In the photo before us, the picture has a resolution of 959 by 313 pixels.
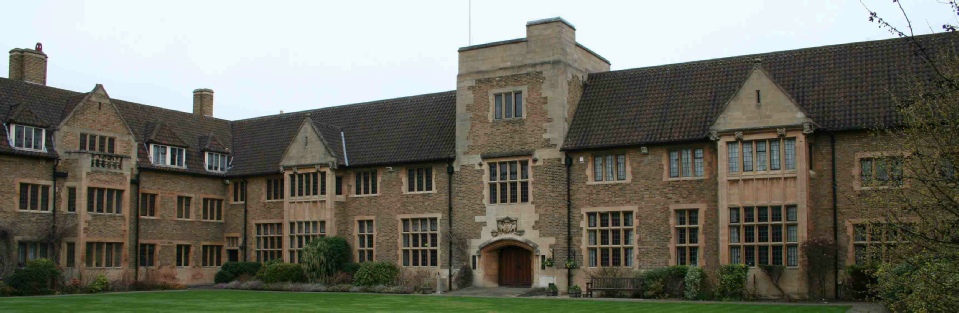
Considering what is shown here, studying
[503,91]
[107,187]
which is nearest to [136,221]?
[107,187]

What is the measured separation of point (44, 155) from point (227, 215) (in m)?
9.68

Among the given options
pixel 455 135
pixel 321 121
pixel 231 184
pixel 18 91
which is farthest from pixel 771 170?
pixel 18 91

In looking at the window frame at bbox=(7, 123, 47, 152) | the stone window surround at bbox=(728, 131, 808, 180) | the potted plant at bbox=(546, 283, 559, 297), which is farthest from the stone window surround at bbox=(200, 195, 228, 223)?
the stone window surround at bbox=(728, 131, 808, 180)

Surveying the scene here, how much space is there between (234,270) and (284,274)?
12.2 ft

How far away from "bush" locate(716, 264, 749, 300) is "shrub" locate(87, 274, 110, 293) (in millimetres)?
22245

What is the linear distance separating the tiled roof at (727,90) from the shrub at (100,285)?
18038 millimetres

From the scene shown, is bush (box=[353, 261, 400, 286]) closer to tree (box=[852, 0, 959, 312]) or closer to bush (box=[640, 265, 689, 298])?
bush (box=[640, 265, 689, 298])

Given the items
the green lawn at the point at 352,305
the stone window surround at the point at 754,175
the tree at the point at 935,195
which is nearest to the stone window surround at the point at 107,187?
the green lawn at the point at 352,305

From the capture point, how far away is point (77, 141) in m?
37.2

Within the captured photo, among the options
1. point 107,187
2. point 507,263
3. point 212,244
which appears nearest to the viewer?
point 507,263

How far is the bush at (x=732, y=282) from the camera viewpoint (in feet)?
96.2

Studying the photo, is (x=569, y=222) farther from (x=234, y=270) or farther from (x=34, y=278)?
(x=34, y=278)

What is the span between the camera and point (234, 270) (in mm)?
40625

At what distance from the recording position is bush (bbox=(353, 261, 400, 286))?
36.5 meters
